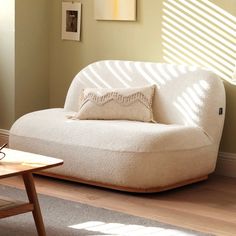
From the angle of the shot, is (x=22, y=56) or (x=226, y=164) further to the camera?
(x=22, y=56)

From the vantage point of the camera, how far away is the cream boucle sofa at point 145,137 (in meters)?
4.52

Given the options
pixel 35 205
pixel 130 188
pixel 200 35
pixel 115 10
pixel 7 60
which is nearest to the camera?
pixel 35 205

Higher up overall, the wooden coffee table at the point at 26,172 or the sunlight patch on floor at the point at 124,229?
the wooden coffee table at the point at 26,172

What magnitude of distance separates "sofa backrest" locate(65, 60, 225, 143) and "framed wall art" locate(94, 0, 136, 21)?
410mm

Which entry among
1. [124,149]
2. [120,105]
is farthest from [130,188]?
[120,105]

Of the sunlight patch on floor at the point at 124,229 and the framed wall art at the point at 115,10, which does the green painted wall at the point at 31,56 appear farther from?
the sunlight patch on floor at the point at 124,229

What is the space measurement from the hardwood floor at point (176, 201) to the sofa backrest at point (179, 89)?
43cm

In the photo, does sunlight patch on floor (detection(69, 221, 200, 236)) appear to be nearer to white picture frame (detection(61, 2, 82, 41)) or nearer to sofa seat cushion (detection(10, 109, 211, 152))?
sofa seat cushion (detection(10, 109, 211, 152))

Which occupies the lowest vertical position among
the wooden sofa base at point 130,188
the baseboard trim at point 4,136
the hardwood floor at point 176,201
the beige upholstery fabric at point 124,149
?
the hardwood floor at point 176,201

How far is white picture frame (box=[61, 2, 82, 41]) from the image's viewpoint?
5949mm

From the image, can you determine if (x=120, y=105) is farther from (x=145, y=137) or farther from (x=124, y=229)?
(x=124, y=229)

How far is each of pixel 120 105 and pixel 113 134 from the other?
440mm

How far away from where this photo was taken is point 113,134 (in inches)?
182

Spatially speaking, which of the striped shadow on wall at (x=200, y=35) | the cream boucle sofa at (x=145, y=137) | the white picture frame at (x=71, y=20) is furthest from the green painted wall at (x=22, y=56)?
the striped shadow on wall at (x=200, y=35)
